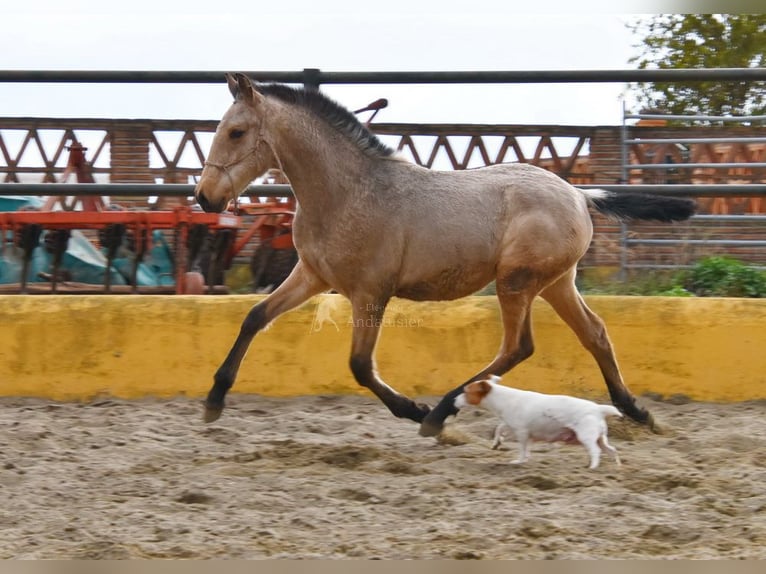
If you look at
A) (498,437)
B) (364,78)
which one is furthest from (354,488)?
(364,78)

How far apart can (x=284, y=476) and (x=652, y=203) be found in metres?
2.57

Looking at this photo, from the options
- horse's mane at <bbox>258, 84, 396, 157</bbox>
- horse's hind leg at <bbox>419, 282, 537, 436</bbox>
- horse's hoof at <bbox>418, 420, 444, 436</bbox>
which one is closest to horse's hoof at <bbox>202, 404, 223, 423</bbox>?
horse's hoof at <bbox>418, 420, 444, 436</bbox>

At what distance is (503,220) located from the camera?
5.26 m

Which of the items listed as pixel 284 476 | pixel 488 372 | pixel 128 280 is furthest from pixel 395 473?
pixel 128 280

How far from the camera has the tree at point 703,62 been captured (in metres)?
10.1

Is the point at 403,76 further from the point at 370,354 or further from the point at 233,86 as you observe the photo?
the point at 370,354

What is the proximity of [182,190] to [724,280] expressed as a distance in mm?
3642

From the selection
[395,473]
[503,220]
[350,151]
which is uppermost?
[350,151]

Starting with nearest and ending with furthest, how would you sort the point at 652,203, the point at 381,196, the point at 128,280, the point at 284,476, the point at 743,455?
the point at 284,476, the point at 743,455, the point at 381,196, the point at 652,203, the point at 128,280

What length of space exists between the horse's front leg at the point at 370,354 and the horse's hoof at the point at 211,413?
72 cm

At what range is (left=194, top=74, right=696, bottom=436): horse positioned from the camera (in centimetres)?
513

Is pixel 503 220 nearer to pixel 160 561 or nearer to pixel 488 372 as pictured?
pixel 488 372

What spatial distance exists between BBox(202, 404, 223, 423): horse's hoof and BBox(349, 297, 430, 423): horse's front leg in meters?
0.72

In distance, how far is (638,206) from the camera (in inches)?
223
